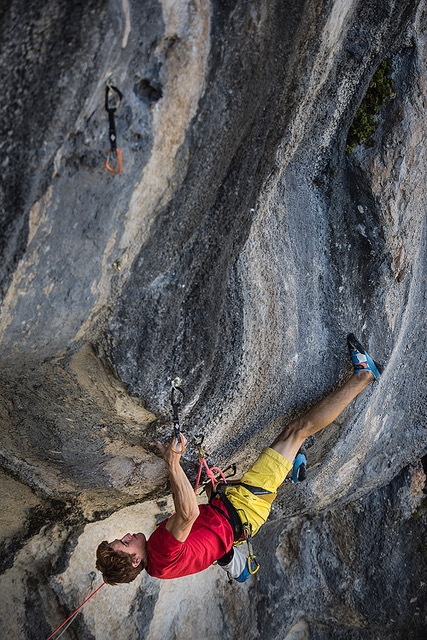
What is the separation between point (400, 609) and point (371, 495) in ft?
3.05

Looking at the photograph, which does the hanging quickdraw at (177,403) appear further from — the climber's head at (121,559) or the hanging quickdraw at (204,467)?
the climber's head at (121,559)

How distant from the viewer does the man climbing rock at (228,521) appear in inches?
150

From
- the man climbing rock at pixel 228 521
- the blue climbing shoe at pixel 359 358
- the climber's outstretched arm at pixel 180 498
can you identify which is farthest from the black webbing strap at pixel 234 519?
the blue climbing shoe at pixel 359 358

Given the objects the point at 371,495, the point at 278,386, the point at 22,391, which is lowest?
the point at 371,495

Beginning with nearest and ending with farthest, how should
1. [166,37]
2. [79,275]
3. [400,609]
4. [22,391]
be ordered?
[166,37] < [79,275] < [22,391] < [400,609]

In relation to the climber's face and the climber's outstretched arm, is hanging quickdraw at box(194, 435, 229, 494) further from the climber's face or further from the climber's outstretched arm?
the climber's face

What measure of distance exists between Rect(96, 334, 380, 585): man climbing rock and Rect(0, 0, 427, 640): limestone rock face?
133mm

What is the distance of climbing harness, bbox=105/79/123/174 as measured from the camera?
2.42 m

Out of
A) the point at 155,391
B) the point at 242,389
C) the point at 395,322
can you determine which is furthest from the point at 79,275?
the point at 395,322

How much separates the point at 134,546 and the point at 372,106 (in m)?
2.96

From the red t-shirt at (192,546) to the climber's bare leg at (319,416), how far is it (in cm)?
55

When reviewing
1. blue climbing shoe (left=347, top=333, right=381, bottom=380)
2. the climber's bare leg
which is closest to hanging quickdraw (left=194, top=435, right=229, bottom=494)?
the climber's bare leg

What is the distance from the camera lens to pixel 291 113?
3320 mm

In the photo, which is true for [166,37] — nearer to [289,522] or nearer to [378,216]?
[378,216]
